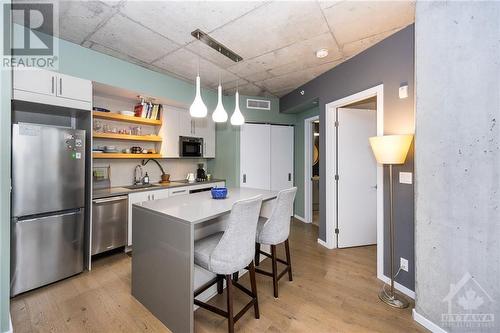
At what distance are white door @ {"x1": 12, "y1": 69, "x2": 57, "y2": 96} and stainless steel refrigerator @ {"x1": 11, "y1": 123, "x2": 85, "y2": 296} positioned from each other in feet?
1.21

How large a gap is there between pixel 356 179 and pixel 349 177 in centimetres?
14

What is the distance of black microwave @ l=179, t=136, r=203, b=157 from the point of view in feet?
13.1

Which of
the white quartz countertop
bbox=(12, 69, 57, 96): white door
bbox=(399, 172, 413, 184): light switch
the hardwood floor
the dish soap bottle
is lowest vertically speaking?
the hardwood floor

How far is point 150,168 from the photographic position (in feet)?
12.9

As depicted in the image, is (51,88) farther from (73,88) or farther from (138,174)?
(138,174)

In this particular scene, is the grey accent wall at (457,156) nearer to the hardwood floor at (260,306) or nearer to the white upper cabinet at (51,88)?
the hardwood floor at (260,306)

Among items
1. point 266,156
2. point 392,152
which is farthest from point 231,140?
point 392,152

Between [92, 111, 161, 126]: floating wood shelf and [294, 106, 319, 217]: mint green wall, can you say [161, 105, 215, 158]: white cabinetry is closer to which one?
[92, 111, 161, 126]: floating wood shelf

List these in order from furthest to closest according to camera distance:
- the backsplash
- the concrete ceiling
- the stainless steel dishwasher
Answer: the backsplash → the stainless steel dishwasher → the concrete ceiling

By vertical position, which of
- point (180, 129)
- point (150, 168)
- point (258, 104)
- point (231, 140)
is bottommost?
point (150, 168)

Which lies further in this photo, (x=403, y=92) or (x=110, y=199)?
(x=110, y=199)

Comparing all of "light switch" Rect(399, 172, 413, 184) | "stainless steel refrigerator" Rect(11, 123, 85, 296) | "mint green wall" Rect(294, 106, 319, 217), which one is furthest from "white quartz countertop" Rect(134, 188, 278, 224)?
"mint green wall" Rect(294, 106, 319, 217)

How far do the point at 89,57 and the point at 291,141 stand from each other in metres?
3.82

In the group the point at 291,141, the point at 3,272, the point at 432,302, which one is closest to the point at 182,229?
the point at 3,272
